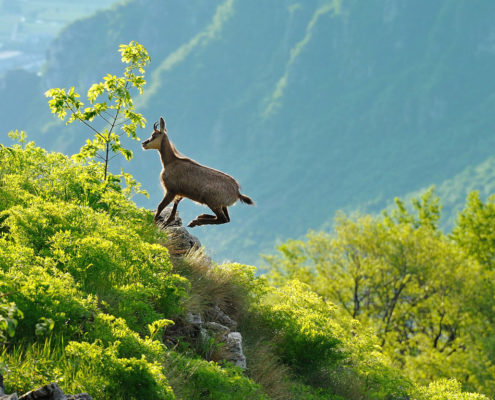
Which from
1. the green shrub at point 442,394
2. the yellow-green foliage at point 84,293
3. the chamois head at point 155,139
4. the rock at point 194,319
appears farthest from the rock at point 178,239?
the green shrub at point 442,394

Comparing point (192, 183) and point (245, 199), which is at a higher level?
point (192, 183)

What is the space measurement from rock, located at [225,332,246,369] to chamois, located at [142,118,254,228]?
3211 mm

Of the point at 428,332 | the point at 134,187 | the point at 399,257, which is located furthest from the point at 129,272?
the point at 428,332

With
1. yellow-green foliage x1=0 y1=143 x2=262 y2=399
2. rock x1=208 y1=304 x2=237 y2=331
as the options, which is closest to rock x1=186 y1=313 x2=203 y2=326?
yellow-green foliage x1=0 y1=143 x2=262 y2=399

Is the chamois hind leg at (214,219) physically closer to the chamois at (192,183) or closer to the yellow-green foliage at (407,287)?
the chamois at (192,183)

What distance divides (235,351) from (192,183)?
3821 mm

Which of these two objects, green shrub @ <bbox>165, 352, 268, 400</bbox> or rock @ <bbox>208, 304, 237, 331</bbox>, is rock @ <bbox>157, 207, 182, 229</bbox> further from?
green shrub @ <bbox>165, 352, 268, 400</bbox>

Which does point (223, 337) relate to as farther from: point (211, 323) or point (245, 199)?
point (245, 199)

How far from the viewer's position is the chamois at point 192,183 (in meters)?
13.3

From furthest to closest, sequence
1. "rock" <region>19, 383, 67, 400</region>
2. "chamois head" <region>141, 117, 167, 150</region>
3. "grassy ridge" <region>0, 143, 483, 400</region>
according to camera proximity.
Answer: "chamois head" <region>141, 117, 167, 150</region> < "grassy ridge" <region>0, 143, 483, 400</region> < "rock" <region>19, 383, 67, 400</region>

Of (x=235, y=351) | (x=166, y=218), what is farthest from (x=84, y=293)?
(x=166, y=218)

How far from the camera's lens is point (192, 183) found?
13312 mm

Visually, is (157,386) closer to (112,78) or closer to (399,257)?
(112,78)

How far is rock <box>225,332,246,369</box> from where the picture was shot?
10.7 meters
